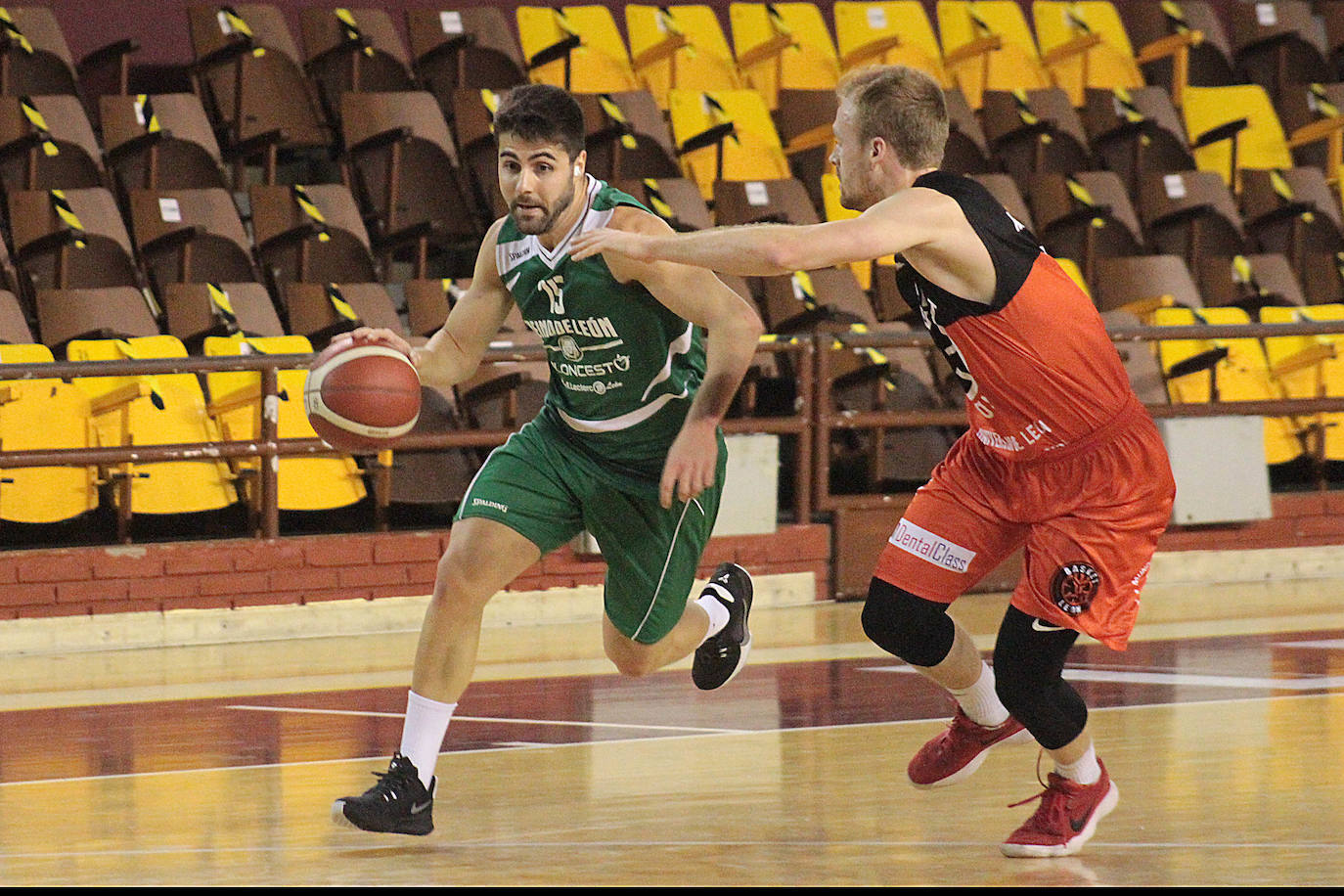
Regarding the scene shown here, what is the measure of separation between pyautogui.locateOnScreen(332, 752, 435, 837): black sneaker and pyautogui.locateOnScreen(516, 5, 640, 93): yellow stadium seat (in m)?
7.90

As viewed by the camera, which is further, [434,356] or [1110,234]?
[1110,234]

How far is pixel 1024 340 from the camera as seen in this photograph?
15.7 ft

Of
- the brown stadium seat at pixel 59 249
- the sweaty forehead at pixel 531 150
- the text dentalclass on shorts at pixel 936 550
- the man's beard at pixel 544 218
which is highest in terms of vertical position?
the brown stadium seat at pixel 59 249

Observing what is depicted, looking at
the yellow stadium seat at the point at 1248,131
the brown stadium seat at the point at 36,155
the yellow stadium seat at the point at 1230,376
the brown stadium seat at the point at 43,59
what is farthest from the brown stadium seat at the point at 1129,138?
the brown stadium seat at the point at 36,155

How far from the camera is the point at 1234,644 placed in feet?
29.0

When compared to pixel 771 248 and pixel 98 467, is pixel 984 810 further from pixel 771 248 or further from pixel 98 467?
pixel 98 467

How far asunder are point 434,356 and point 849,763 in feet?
5.43

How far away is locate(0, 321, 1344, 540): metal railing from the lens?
8734 mm

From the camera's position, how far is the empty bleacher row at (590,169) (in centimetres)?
972

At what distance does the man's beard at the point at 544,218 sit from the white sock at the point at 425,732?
1102 mm

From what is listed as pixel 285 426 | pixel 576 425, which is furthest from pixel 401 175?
pixel 576 425

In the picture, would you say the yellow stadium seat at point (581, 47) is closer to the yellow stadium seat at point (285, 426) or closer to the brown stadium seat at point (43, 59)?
the brown stadium seat at point (43, 59)

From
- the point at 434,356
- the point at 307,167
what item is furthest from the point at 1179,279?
the point at 434,356

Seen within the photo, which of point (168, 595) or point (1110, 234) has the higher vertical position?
point (1110, 234)
